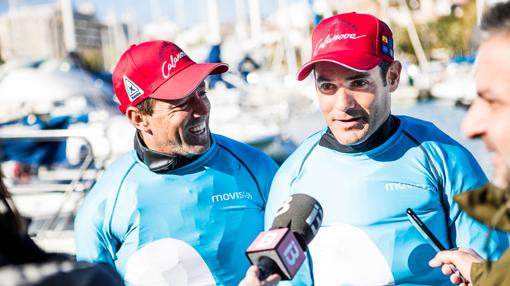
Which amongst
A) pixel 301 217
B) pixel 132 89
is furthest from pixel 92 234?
pixel 301 217

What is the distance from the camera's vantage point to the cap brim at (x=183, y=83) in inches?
127

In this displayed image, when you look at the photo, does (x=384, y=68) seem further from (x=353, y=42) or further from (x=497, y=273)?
(x=497, y=273)

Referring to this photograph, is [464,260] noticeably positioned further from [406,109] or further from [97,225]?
[406,109]

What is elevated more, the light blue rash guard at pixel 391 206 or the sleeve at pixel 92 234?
the light blue rash guard at pixel 391 206

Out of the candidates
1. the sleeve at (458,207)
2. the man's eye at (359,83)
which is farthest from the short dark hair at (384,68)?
the sleeve at (458,207)

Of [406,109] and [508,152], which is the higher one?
[508,152]

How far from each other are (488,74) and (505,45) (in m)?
0.08

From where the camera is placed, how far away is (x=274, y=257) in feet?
6.37

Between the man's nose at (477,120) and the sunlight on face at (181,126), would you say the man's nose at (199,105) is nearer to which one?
the sunlight on face at (181,126)

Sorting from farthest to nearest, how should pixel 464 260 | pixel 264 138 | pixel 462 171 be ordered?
pixel 264 138 → pixel 462 171 → pixel 464 260

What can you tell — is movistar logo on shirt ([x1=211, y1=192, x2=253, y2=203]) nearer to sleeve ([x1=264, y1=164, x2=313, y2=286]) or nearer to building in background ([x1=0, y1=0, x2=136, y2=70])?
sleeve ([x1=264, y1=164, x2=313, y2=286])

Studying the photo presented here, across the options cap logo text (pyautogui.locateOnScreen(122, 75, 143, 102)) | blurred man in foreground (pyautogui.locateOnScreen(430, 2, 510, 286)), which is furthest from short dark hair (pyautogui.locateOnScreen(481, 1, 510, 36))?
cap logo text (pyautogui.locateOnScreen(122, 75, 143, 102))

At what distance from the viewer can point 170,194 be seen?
325cm

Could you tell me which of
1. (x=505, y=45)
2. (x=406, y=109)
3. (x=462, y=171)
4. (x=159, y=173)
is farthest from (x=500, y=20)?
(x=406, y=109)
